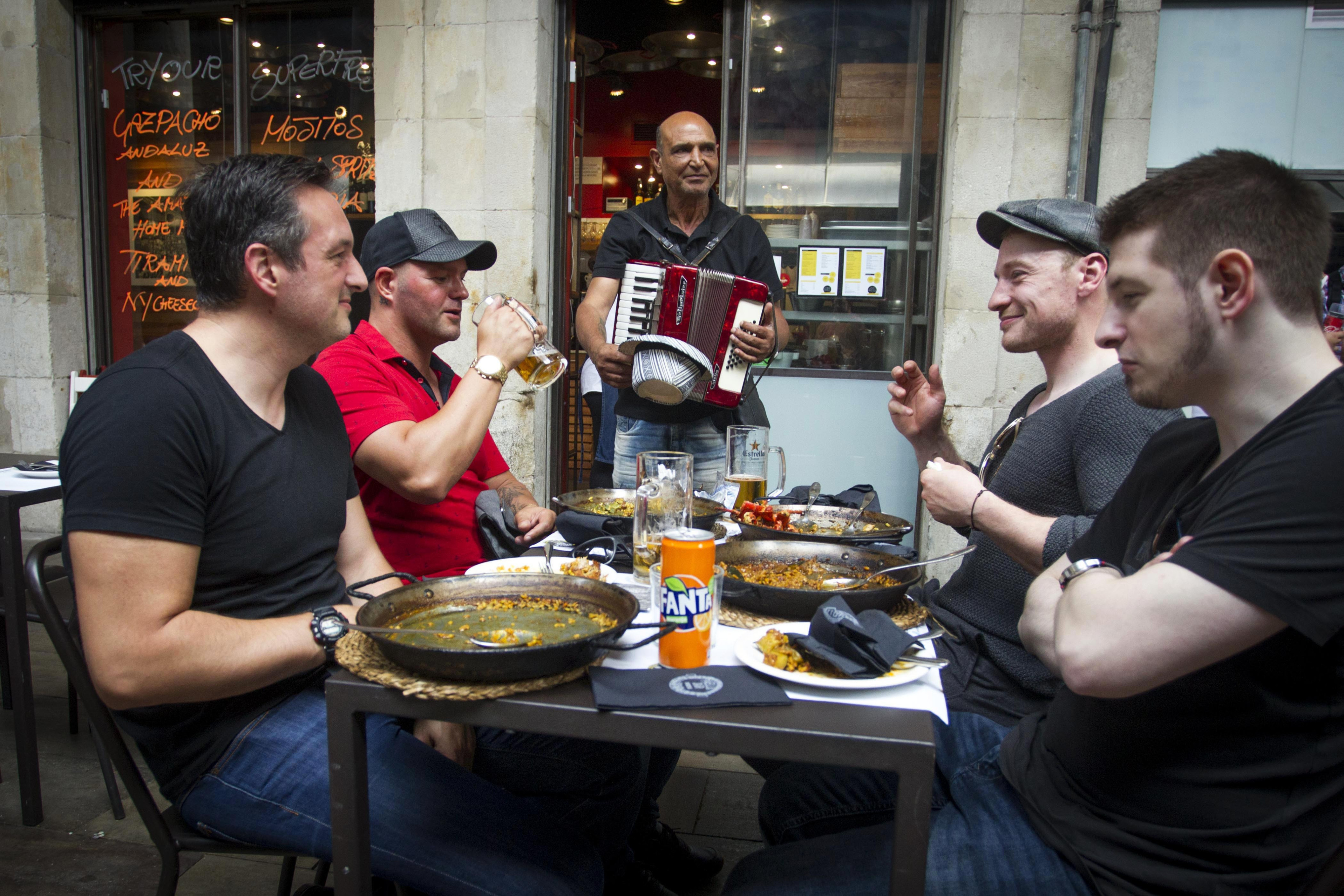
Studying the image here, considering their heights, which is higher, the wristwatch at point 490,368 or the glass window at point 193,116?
the glass window at point 193,116

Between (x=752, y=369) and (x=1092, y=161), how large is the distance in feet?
7.91

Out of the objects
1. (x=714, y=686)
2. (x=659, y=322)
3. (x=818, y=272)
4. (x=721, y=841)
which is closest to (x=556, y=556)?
(x=714, y=686)

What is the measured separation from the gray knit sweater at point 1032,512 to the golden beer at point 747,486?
25.9 inches

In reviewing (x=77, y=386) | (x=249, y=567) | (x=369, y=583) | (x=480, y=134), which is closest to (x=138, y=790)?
(x=249, y=567)

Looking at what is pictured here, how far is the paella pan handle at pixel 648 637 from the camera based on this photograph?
4.17 ft

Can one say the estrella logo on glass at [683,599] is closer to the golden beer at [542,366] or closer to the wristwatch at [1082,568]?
the wristwatch at [1082,568]

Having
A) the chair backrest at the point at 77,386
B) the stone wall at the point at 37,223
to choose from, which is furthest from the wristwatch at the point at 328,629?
the stone wall at the point at 37,223

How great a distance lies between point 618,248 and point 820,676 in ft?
9.80

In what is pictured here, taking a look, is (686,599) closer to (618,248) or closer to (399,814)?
(399,814)

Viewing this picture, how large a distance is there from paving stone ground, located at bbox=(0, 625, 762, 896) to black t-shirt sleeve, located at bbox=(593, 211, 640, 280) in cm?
215

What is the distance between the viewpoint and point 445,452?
7.19ft

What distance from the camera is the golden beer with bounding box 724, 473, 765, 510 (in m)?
2.56

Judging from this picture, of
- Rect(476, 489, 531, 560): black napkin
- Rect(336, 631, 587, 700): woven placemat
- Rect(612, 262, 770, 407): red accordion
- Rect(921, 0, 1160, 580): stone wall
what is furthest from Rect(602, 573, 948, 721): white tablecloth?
Rect(921, 0, 1160, 580): stone wall

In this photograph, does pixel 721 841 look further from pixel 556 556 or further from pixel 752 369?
pixel 752 369
